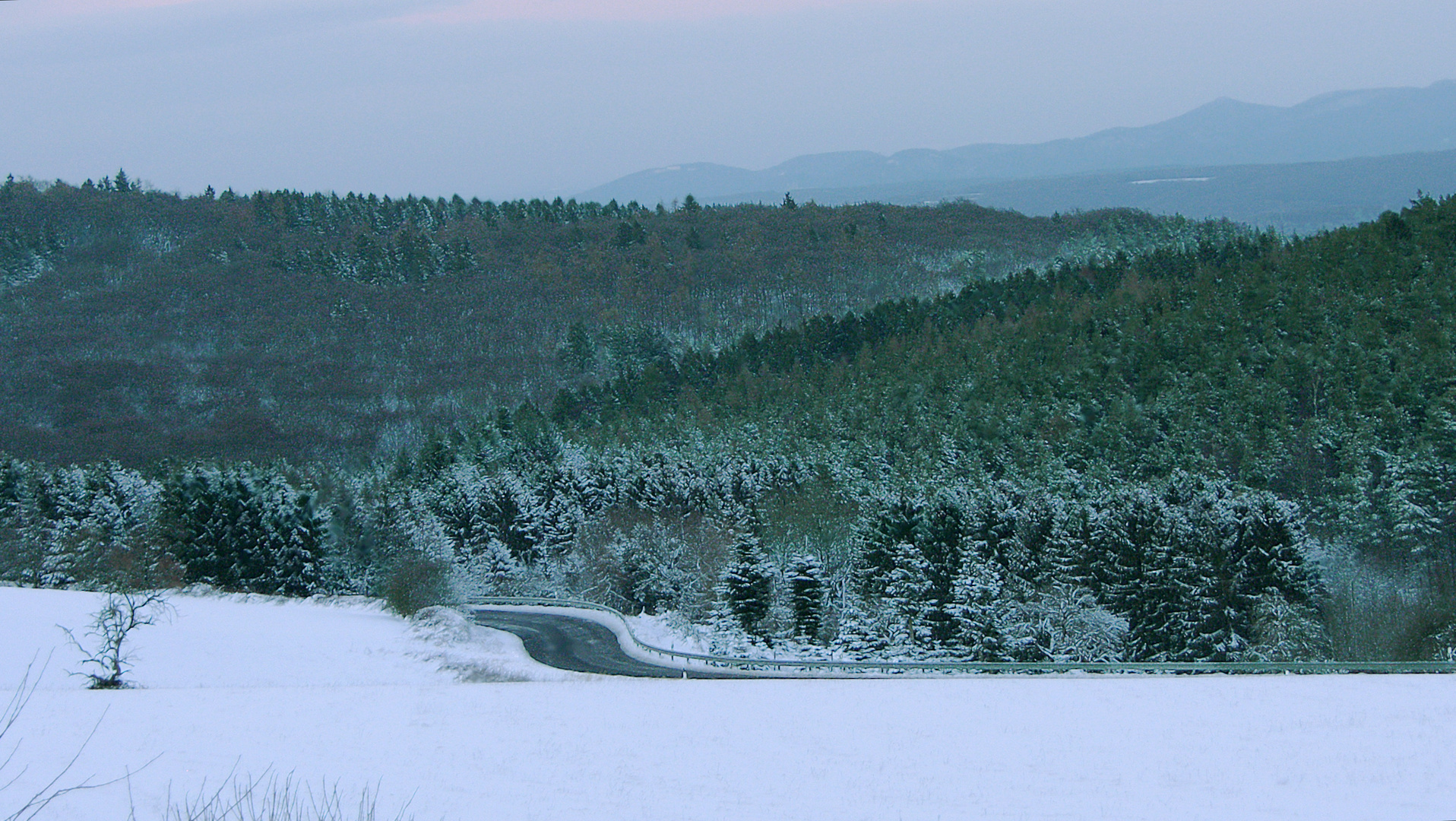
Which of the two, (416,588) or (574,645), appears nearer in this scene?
(574,645)

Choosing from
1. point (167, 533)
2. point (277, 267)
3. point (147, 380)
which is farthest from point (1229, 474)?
point (277, 267)

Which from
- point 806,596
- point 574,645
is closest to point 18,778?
point 574,645

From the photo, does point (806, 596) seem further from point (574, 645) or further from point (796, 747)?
point (796, 747)

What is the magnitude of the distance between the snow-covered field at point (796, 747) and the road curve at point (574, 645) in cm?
529

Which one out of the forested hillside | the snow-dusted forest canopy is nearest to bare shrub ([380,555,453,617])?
the snow-dusted forest canopy

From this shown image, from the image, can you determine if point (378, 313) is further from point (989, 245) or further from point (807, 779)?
point (807, 779)

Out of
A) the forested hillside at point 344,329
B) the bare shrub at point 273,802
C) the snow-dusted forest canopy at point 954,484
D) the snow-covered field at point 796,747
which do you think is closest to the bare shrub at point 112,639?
the snow-covered field at point 796,747

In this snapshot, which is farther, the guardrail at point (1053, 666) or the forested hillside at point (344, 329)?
the forested hillside at point (344, 329)

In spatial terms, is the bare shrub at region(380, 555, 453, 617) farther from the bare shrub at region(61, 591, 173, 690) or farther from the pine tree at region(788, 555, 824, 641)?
the pine tree at region(788, 555, 824, 641)

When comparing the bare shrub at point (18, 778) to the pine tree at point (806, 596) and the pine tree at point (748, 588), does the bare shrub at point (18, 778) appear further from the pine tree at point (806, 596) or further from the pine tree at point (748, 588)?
the pine tree at point (806, 596)

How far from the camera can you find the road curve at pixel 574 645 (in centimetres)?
3550

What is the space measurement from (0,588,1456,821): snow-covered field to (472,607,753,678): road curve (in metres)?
5.29

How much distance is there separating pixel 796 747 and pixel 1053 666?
9029mm

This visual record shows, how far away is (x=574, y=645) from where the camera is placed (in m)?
41.3
